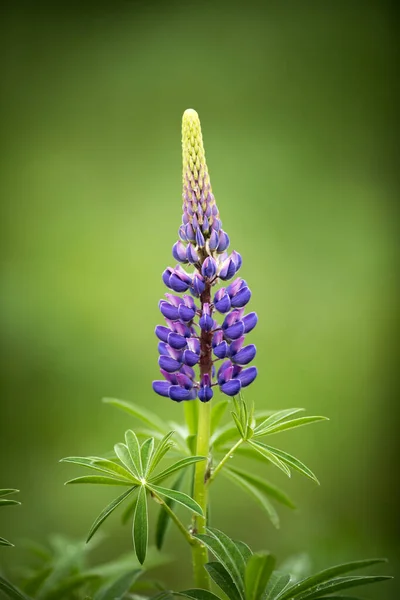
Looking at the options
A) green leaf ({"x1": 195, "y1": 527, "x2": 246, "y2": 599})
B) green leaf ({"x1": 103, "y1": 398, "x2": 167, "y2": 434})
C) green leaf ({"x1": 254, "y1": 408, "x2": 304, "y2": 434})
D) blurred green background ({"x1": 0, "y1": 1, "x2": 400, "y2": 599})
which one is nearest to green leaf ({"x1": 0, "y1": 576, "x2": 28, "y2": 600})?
green leaf ({"x1": 195, "y1": 527, "x2": 246, "y2": 599})

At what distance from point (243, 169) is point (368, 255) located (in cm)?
142

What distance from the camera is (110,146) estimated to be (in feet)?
19.6

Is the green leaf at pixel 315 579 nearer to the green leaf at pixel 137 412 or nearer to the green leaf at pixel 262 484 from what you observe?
the green leaf at pixel 262 484

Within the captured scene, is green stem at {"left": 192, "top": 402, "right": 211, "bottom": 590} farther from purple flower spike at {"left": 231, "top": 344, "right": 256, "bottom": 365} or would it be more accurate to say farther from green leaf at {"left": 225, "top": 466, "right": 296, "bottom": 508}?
green leaf at {"left": 225, "top": 466, "right": 296, "bottom": 508}

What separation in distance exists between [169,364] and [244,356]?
180mm

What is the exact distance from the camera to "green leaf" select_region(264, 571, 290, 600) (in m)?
1.32

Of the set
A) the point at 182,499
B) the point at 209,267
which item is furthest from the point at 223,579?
the point at 209,267

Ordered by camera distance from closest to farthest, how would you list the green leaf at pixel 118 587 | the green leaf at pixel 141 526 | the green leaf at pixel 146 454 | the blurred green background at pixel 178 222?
the green leaf at pixel 141 526
the green leaf at pixel 146 454
the green leaf at pixel 118 587
the blurred green background at pixel 178 222

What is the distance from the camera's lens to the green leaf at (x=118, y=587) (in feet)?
4.86

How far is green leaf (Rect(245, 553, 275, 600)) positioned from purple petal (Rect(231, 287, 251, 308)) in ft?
1.88

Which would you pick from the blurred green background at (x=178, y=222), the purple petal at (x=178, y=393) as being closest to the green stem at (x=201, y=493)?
the purple petal at (x=178, y=393)

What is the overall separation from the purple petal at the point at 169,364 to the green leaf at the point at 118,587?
20.0 inches

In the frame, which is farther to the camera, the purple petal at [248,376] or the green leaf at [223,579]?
the purple petal at [248,376]

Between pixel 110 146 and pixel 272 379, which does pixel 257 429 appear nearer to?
pixel 272 379
